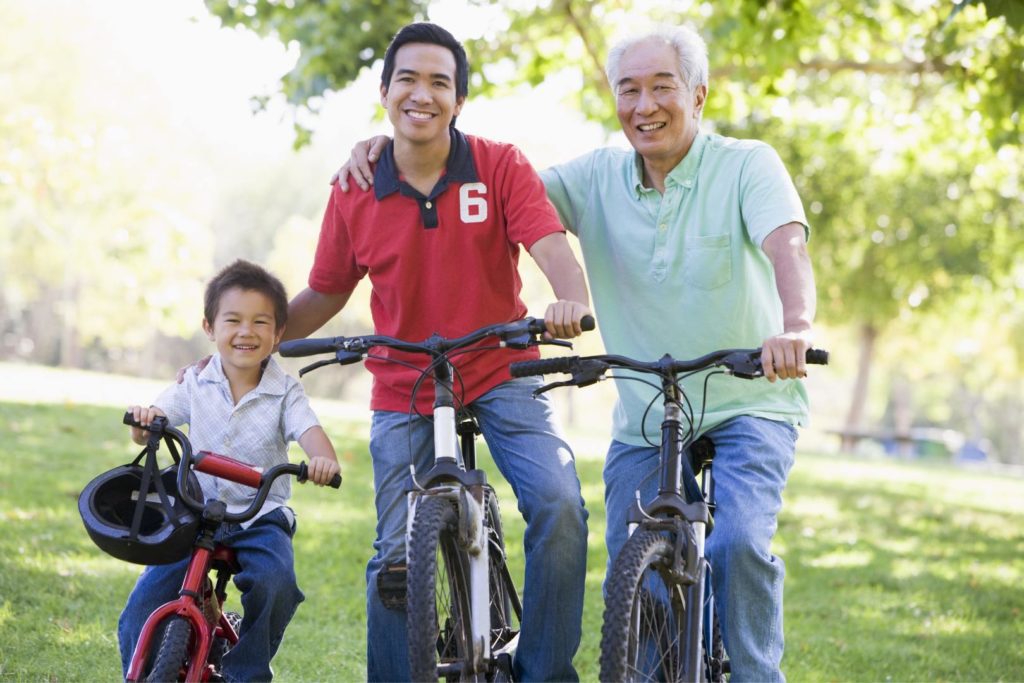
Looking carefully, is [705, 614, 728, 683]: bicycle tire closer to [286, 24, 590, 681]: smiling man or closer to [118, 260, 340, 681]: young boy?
[286, 24, 590, 681]: smiling man

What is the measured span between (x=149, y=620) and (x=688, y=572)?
165 centimetres

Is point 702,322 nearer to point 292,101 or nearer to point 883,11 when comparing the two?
point 292,101

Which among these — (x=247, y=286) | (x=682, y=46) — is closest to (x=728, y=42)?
(x=682, y=46)

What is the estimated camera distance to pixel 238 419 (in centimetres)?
446

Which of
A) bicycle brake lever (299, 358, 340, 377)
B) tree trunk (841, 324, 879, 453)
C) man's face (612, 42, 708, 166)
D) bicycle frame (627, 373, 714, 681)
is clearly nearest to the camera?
bicycle frame (627, 373, 714, 681)

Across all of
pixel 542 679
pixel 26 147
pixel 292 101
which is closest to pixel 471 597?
pixel 542 679

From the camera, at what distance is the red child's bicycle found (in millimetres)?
3791

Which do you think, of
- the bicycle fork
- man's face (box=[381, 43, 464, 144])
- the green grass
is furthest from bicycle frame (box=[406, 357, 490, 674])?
the green grass

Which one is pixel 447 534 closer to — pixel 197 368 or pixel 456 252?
pixel 456 252

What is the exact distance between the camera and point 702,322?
167 inches

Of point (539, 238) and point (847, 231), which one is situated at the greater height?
point (847, 231)

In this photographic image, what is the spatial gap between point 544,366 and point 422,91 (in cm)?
109

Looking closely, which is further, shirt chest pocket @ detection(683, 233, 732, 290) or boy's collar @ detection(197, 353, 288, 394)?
boy's collar @ detection(197, 353, 288, 394)

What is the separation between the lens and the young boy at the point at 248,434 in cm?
420
